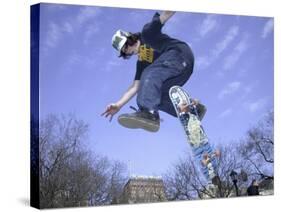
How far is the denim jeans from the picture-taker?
11.8 meters

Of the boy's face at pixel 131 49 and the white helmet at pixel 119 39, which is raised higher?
the white helmet at pixel 119 39

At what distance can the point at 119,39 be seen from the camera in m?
11.6

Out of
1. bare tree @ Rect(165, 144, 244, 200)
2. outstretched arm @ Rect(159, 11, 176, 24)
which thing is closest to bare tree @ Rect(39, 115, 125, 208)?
bare tree @ Rect(165, 144, 244, 200)

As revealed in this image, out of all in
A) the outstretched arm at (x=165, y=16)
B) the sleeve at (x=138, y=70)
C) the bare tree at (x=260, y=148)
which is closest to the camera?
the sleeve at (x=138, y=70)

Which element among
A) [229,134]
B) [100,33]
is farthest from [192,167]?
[100,33]

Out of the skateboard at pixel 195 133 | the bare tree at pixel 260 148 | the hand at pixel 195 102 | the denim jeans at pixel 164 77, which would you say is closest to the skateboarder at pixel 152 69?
the denim jeans at pixel 164 77

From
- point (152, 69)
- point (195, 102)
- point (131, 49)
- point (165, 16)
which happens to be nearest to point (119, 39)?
point (131, 49)

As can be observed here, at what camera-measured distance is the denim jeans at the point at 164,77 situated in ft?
38.8

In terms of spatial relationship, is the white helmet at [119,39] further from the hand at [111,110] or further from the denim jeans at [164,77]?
the hand at [111,110]

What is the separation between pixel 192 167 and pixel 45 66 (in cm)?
274

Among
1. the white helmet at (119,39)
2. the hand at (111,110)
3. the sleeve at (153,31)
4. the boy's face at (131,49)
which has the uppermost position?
the sleeve at (153,31)

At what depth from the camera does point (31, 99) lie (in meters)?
11.2

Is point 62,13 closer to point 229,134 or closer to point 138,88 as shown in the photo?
point 138,88

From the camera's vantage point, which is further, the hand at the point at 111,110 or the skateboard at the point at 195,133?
the skateboard at the point at 195,133
